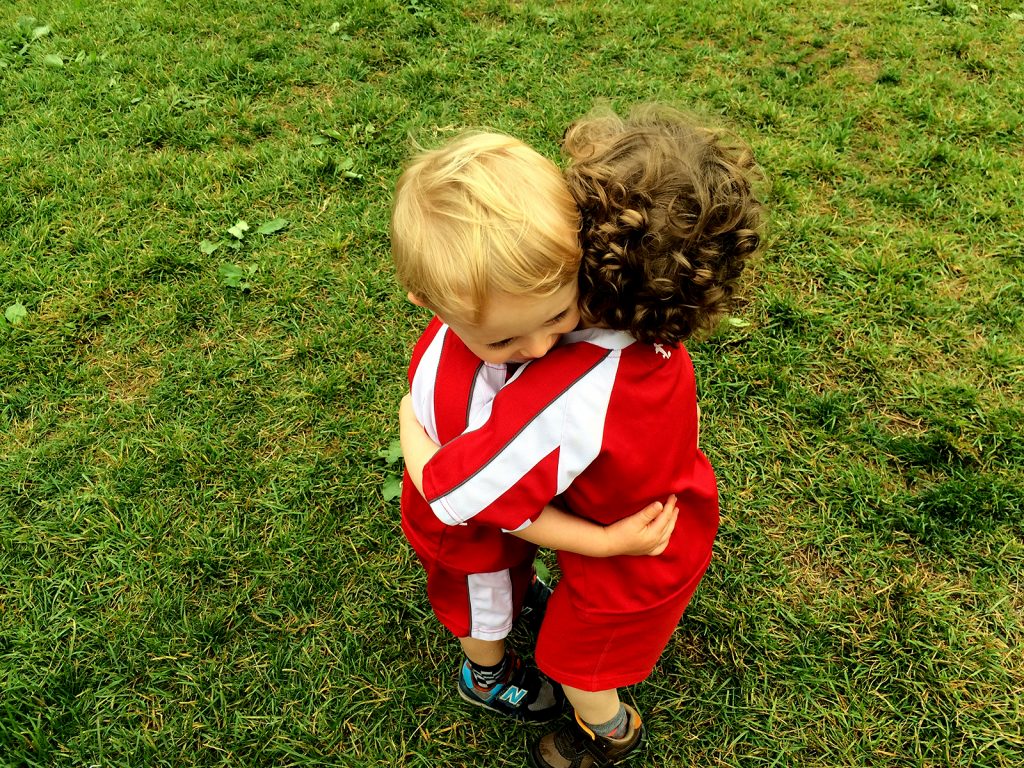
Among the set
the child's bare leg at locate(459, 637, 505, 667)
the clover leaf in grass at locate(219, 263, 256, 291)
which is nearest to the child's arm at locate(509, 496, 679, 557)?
the child's bare leg at locate(459, 637, 505, 667)

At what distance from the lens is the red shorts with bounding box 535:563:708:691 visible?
179 cm

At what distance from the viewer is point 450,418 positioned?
1649 millimetres

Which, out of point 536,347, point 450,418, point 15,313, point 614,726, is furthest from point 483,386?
point 15,313

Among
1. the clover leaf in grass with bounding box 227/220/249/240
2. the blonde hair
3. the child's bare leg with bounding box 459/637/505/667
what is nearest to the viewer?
the blonde hair

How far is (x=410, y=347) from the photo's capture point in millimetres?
3309

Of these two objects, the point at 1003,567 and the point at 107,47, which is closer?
the point at 1003,567

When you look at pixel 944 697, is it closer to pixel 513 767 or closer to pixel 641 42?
pixel 513 767

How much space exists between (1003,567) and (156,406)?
3227 mm

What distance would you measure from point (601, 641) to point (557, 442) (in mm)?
655

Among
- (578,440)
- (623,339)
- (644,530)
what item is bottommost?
(644,530)

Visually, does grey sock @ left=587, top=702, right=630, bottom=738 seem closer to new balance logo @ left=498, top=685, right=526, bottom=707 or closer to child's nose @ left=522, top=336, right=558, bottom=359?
new balance logo @ left=498, top=685, right=526, bottom=707

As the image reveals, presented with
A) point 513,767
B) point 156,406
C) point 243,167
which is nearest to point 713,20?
point 243,167

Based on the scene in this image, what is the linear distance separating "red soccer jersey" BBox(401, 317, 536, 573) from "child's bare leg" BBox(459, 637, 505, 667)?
330mm

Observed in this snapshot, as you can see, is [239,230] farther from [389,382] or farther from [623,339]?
[623,339]
